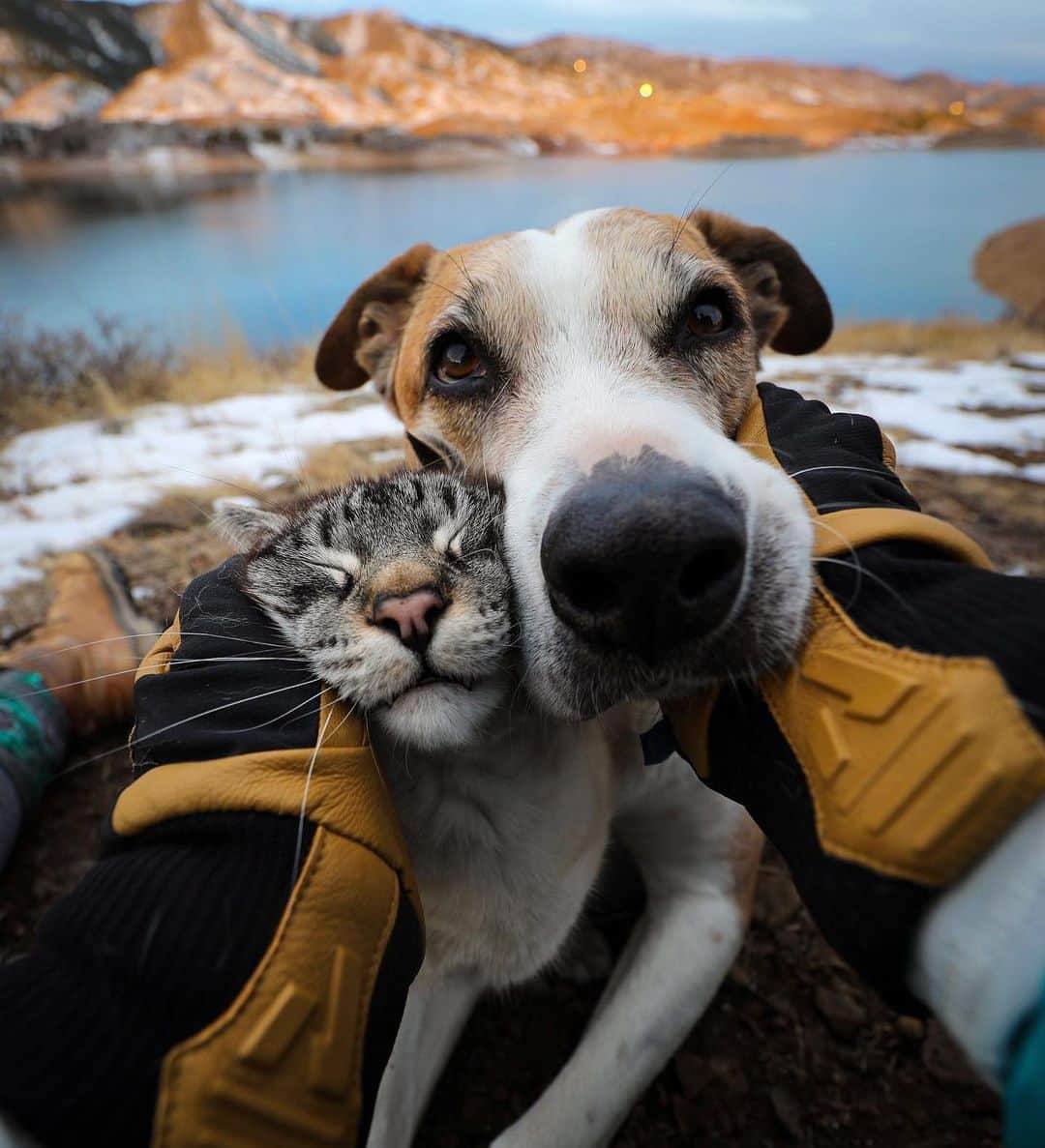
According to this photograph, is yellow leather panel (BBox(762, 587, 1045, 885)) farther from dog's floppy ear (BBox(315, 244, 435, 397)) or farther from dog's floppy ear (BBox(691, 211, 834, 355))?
dog's floppy ear (BBox(315, 244, 435, 397))

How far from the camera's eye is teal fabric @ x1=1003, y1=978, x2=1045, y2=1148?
597mm

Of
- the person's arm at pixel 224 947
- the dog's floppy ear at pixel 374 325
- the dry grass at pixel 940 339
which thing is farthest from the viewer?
the dry grass at pixel 940 339

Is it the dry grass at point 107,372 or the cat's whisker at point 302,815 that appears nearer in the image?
the cat's whisker at point 302,815

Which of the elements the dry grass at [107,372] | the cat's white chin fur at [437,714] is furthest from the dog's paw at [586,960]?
the dry grass at [107,372]

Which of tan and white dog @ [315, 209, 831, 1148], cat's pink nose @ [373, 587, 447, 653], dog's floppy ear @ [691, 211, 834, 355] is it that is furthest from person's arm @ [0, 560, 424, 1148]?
dog's floppy ear @ [691, 211, 834, 355]

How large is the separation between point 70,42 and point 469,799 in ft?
38.8

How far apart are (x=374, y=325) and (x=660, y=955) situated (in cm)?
217

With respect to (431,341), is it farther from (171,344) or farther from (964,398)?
(171,344)

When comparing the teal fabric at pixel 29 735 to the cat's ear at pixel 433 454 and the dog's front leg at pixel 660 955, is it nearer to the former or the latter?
the cat's ear at pixel 433 454

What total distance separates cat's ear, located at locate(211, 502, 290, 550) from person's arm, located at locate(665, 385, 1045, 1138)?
36.6 inches

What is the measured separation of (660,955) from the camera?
5.13 feet

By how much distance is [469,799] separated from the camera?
126 cm

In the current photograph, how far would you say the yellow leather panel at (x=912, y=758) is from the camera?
660mm

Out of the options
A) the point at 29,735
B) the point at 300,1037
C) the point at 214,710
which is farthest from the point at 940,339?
the point at 300,1037
